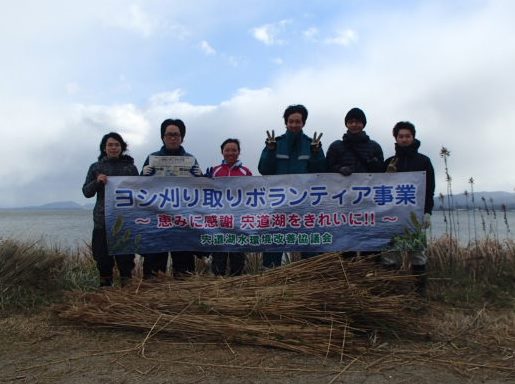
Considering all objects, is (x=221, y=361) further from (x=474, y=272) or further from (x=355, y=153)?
(x=474, y=272)

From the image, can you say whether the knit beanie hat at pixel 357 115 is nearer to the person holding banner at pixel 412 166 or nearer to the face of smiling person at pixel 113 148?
the person holding banner at pixel 412 166

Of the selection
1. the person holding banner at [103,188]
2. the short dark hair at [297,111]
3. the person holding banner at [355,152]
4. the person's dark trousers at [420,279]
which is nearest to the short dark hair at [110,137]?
the person holding banner at [103,188]

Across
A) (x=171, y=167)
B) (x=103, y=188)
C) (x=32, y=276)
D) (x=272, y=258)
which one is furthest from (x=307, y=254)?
(x=32, y=276)

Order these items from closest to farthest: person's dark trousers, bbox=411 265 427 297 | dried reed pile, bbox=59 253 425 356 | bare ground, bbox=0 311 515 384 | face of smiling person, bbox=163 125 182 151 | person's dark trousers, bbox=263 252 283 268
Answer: bare ground, bbox=0 311 515 384 → dried reed pile, bbox=59 253 425 356 → person's dark trousers, bbox=411 265 427 297 → face of smiling person, bbox=163 125 182 151 → person's dark trousers, bbox=263 252 283 268

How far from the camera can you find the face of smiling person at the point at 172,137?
4684 mm

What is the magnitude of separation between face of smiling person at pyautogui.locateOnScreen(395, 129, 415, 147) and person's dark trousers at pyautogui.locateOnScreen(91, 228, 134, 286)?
316 cm

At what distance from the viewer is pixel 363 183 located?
184 inches

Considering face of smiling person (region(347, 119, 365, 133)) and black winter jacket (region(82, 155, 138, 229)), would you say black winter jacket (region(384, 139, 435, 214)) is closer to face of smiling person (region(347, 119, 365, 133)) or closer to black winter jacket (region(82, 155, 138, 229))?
face of smiling person (region(347, 119, 365, 133))

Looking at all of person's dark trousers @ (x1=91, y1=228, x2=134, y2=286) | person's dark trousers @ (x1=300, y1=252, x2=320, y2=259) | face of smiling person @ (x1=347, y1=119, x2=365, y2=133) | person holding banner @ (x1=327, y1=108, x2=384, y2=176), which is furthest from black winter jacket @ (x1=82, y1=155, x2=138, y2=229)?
face of smiling person @ (x1=347, y1=119, x2=365, y2=133)

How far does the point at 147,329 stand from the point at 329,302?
1481 millimetres

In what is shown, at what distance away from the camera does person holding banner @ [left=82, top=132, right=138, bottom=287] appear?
4.64 m

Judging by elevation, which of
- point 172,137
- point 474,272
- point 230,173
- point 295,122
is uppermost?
point 295,122

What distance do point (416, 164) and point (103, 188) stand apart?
3.38 meters

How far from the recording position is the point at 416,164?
187 inches
